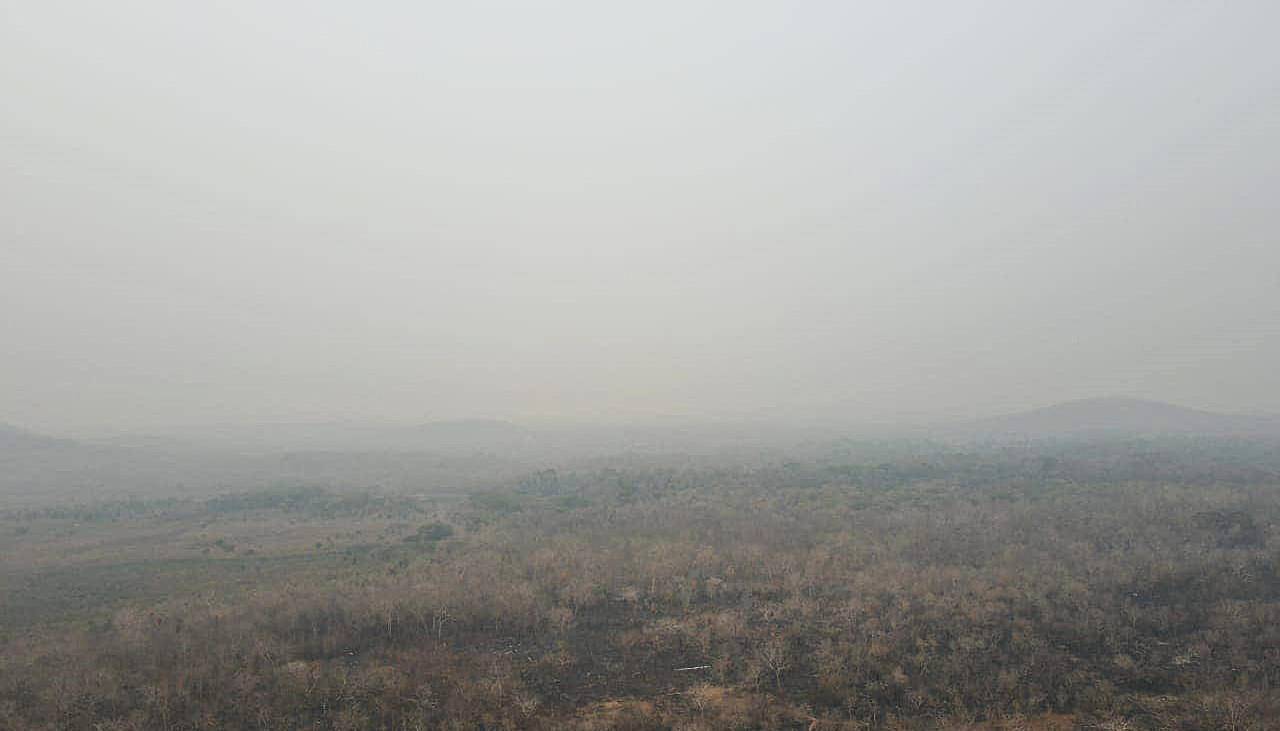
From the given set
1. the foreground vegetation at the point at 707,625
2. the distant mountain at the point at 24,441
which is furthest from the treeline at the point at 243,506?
the distant mountain at the point at 24,441

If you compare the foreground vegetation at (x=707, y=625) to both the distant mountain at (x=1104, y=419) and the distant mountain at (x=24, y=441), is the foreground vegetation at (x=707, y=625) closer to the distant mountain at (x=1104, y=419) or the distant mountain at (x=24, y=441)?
the distant mountain at (x=24, y=441)

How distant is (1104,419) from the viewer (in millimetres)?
126750

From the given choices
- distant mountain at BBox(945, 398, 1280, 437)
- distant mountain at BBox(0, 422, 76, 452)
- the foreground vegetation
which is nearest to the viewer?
the foreground vegetation

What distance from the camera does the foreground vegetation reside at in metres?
11.6

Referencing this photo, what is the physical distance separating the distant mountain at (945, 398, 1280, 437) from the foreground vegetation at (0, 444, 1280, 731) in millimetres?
100793

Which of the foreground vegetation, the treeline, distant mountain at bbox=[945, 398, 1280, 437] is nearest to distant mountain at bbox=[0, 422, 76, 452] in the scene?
the treeline

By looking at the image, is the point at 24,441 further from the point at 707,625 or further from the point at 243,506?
the point at 707,625

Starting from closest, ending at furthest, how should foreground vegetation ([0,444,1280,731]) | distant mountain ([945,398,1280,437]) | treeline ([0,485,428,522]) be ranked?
foreground vegetation ([0,444,1280,731]) < treeline ([0,485,428,522]) < distant mountain ([945,398,1280,437])

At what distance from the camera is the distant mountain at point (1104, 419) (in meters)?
113

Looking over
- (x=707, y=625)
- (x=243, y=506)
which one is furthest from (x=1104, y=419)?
(x=243, y=506)

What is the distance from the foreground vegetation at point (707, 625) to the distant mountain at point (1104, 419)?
101m

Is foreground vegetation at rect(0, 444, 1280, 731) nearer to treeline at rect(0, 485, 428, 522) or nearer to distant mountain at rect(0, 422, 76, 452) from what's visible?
treeline at rect(0, 485, 428, 522)

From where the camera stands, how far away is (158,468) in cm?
6619

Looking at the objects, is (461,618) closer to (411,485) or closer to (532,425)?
(411,485)
